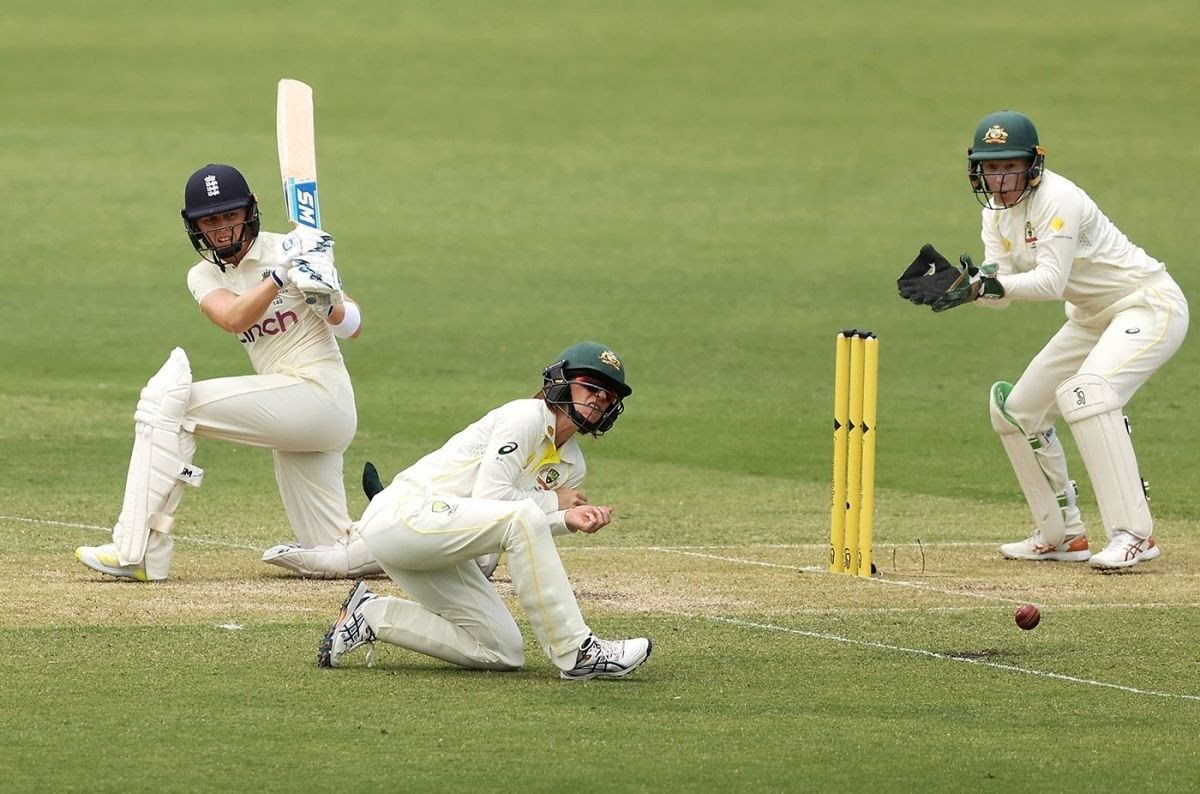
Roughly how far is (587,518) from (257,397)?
2437 mm

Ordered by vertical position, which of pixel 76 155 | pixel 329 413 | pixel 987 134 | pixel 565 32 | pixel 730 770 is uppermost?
pixel 565 32

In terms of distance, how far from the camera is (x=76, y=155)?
A: 25062mm

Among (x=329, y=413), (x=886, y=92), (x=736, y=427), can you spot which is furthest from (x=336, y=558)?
(x=886, y=92)

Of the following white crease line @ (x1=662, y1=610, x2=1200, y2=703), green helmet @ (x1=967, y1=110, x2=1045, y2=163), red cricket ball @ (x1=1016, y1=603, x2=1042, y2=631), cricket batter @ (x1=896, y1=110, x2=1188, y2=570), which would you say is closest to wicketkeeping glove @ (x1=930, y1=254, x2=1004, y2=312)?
cricket batter @ (x1=896, y1=110, x2=1188, y2=570)

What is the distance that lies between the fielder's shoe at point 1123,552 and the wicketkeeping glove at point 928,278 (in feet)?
4.53

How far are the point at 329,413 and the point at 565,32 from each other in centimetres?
2196

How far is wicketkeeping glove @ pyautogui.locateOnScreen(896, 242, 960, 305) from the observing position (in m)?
9.15

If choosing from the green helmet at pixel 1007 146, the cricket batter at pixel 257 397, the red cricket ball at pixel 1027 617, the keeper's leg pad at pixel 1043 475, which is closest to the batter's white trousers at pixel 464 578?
the cricket batter at pixel 257 397

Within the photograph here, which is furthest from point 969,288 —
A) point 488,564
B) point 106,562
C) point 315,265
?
point 106,562

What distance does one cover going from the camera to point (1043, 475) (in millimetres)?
9844

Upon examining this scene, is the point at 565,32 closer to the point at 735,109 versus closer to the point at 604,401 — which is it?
the point at 735,109

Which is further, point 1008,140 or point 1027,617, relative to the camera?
point 1008,140

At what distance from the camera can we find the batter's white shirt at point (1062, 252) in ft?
30.3

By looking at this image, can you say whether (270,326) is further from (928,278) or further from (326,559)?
(928,278)
